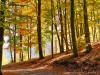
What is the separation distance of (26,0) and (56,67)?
10854 mm

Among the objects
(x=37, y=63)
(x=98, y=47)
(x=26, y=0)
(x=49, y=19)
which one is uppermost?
(x=26, y=0)

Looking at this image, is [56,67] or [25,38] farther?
[25,38]

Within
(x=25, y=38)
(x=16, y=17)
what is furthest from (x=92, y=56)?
(x=25, y=38)

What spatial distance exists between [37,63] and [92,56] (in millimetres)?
7796

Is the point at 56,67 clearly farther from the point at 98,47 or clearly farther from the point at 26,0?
the point at 26,0

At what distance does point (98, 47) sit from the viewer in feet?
97.8

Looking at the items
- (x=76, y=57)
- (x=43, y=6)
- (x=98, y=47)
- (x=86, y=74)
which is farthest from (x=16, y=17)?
(x=43, y=6)

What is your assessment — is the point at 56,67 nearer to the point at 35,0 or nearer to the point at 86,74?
the point at 86,74

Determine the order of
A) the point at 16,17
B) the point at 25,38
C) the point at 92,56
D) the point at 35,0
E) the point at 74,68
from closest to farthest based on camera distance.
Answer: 1. the point at 16,17
2. the point at 74,68
3. the point at 92,56
4. the point at 35,0
5. the point at 25,38

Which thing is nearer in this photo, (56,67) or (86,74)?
(86,74)

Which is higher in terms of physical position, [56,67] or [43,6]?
[43,6]

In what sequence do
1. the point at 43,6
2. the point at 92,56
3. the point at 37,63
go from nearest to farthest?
the point at 92,56 < the point at 37,63 < the point at 43,6

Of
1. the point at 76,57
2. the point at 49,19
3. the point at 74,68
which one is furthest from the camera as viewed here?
the point at 49,19

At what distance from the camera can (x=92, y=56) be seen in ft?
86.8
